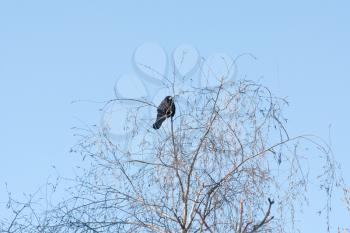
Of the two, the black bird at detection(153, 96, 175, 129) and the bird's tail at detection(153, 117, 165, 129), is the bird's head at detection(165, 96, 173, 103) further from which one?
the bird's tail at detection(153, 117, 165, 129)

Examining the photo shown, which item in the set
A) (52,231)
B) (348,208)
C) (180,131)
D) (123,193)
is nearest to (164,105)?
(180,131)

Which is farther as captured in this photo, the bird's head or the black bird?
the bird's head

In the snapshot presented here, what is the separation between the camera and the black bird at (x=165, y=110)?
7.20 meters

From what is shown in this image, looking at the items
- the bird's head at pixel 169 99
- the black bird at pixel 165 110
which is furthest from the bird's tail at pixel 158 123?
the bird's head at pixel 169 99

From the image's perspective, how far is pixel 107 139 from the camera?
734cm

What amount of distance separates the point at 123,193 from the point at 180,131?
77cm

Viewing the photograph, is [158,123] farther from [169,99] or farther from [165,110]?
[169,99]

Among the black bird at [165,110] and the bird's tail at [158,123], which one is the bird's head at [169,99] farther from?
the bird's tail at [158,123]

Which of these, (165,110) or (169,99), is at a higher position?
(169,99)

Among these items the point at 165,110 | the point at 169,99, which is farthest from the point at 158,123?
the point at 169,99

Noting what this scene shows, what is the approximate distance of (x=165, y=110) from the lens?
728cm

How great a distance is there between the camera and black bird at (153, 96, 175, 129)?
7.20m

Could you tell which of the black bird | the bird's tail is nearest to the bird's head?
the black bird

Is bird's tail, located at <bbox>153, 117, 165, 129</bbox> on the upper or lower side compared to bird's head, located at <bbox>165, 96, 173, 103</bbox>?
lower
